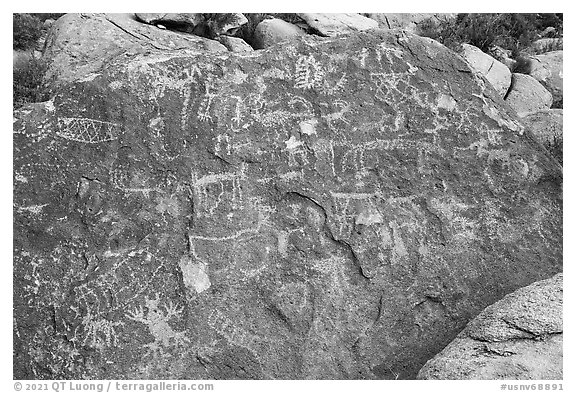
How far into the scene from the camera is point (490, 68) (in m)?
7.35

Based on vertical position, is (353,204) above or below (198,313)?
above

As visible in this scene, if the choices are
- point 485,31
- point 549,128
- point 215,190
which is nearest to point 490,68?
point 485,31

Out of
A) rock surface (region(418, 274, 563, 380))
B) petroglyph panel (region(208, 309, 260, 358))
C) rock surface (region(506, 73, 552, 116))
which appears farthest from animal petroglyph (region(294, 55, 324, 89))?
rock surface (region(506, 73, 552, 116))

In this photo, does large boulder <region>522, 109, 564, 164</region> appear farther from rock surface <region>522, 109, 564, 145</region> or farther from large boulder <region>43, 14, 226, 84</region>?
large boulder <region>43, 14, 226, 84</region>

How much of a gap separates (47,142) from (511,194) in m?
2.22

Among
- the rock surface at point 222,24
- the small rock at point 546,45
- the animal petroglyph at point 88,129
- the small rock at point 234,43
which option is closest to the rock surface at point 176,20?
the rock surface at point 222,24

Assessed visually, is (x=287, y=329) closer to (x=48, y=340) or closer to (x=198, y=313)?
(x=198, y=313)

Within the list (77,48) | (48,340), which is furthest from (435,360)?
(77,48)

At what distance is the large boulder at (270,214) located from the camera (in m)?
3.76

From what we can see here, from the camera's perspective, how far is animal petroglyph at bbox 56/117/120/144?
12.5ft

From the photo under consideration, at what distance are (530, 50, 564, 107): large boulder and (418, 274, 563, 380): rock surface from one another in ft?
14.5

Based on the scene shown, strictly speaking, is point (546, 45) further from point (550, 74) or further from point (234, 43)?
point (234, 43)

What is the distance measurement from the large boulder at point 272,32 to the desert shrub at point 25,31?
1801 millimetres

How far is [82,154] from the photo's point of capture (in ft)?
12.5
